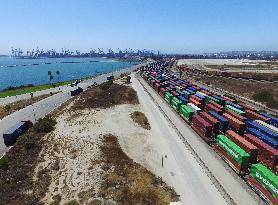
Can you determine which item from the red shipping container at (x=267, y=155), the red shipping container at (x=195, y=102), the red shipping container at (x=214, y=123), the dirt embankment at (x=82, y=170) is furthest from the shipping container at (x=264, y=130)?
the red shipping container at (x=195, y=102)

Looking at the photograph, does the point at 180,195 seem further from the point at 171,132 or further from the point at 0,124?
the point at 0,124

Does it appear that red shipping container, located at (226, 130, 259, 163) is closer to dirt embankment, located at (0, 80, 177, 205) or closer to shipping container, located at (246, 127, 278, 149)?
shipping container, located at (246, 127, 278, 149)

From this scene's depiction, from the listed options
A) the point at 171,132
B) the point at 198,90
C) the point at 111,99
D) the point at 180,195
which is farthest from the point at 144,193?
the point at 198,90

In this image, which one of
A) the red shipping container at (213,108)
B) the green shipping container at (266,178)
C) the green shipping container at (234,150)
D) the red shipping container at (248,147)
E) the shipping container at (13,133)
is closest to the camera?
the green shipping container at (266,178)

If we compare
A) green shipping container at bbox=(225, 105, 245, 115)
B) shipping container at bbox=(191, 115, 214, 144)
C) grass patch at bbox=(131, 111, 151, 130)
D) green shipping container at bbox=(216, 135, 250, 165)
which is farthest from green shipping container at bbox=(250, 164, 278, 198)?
grass patch at bbox=(131, 111, 151, 130)

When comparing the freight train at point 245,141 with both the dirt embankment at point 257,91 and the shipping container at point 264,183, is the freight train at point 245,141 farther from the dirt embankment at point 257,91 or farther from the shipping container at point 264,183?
the dirt embankment at point 257,91

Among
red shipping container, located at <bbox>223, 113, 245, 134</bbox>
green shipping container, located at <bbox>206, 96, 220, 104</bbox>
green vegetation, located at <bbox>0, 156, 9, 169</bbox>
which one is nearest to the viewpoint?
green vegetation, located at <bbox>0, 156, 9, 169</bbox>

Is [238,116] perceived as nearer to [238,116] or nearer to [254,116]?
[238,116]
